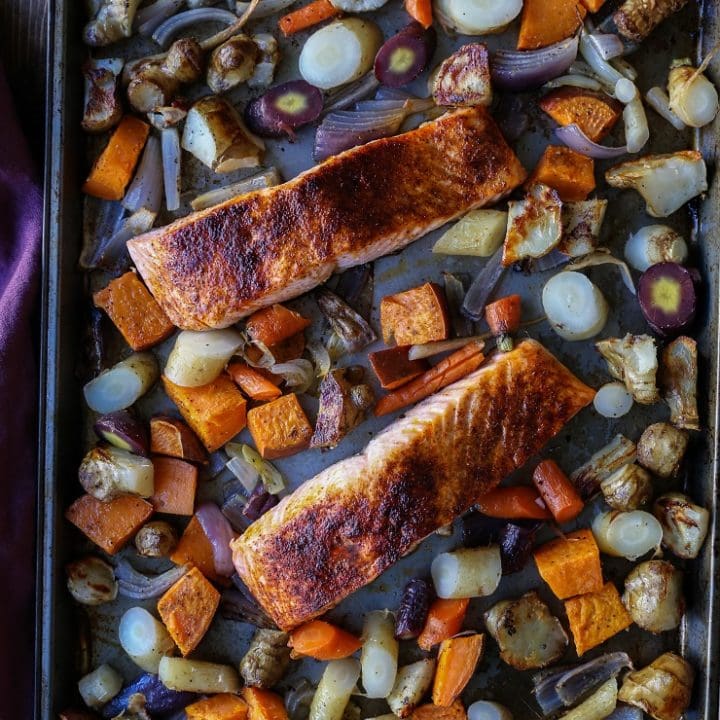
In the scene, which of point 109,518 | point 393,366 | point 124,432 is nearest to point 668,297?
point 393,366

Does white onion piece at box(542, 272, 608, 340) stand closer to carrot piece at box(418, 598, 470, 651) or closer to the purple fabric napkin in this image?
carrot piece at box(418, 598, 470, 651)

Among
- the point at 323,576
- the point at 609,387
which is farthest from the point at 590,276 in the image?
the point at 323,576

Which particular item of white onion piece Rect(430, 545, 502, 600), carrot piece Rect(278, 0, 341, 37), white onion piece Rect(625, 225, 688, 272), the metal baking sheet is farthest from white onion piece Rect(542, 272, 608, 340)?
carrot piece Rect(278, 0, 341, 37)

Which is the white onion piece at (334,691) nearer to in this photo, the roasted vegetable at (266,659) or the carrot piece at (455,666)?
the roasted vegetable at (266,659)

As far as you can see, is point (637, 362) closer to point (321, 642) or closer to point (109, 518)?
point (321, 642)

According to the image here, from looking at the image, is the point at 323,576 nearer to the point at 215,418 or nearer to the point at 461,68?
the point at 215,418

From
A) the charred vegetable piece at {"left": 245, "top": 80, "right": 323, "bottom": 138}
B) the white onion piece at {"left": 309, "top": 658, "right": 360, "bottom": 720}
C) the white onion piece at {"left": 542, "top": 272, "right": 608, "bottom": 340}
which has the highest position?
the charred vegetable piece at {"left": 245, "top": 80, "right": 323, "bottom": 138}
